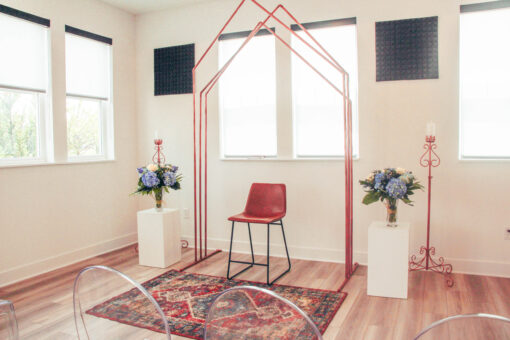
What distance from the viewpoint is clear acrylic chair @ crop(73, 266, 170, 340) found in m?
1.30

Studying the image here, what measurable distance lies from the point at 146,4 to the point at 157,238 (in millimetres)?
2688

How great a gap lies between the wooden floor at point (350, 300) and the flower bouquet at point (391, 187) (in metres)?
0.65

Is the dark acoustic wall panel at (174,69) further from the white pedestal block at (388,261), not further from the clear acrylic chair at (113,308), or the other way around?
the clear acrylic chair at (113,308)

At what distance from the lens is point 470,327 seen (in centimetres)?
108

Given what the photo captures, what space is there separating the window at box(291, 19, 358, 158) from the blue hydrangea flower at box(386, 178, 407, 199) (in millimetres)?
1064

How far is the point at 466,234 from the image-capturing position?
388 cm

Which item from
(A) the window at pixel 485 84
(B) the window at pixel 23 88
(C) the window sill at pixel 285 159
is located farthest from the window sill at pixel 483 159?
(B) the window at pixel 23 88

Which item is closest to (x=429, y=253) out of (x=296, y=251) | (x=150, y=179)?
(x=296, y=251)

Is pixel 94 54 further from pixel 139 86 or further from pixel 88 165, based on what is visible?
pixel 88 165

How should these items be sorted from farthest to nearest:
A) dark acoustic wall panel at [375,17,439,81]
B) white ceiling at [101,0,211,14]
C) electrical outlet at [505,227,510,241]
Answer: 1. white ceiling at [101,0,211,14]
2. dark acoustic wall panel at [375,17,439,81]
3. electrical outlet at [505,227,510,241]

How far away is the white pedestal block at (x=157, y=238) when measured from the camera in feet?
13.5

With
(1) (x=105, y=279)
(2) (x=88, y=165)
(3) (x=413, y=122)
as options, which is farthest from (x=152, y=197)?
(1) (x=105, y=279)

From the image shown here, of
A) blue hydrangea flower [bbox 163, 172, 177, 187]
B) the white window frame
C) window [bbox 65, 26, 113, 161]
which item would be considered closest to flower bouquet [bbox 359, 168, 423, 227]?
the white window frame

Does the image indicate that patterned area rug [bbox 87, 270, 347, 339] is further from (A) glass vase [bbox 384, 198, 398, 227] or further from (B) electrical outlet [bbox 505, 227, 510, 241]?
(B) electrical outlet [bbox 505, 227, 510, 241]
